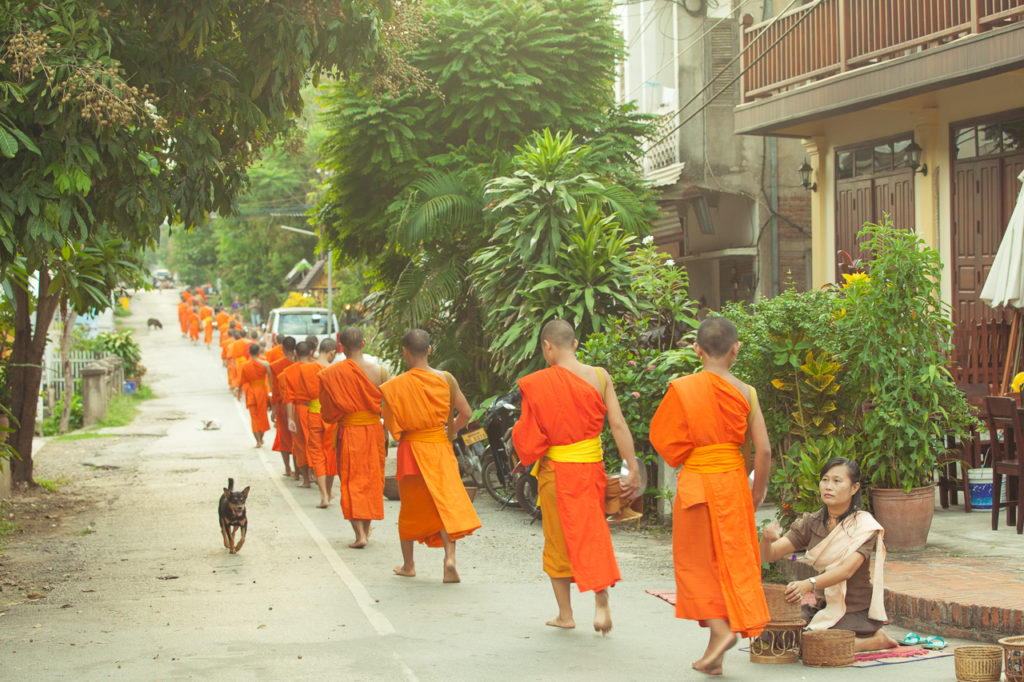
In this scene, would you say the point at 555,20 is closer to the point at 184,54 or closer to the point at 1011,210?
the point at 1011,210

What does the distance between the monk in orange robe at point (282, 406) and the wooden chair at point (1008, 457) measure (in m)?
8.93

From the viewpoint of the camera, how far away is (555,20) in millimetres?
16672

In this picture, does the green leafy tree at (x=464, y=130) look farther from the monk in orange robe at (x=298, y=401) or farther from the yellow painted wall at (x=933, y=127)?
the yellow painted wall at (x=933, y=127)

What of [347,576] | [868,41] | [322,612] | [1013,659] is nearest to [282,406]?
[347,576]

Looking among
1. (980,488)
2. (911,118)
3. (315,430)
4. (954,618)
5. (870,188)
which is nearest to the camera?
(954,618)

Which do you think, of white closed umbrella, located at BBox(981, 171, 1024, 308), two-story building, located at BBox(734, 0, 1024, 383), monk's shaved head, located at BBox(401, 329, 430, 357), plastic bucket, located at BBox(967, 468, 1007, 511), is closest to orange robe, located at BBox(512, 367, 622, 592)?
monk's shaved head, located at BBox(401, 329, 430, 357)

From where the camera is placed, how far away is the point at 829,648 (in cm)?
584

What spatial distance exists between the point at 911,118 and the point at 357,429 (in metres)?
8.19

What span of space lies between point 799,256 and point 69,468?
39.8 ft

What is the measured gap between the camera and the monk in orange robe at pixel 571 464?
6559mm

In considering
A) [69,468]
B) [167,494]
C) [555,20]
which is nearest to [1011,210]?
[555,20]

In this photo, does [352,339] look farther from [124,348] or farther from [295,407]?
[124,348]

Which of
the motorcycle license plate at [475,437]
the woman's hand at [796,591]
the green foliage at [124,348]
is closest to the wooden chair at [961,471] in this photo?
the woman's hand at [796,591]

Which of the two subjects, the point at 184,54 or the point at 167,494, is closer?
the point at 184,54
